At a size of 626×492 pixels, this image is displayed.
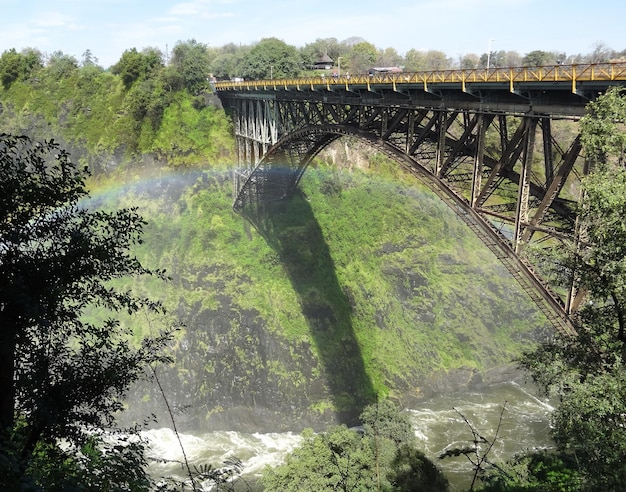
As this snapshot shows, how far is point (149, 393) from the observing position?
108ft

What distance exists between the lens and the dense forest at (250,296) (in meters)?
7.51

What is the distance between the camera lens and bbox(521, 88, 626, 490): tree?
8703mm

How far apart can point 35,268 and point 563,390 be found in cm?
1052

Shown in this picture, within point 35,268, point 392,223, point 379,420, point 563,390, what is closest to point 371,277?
point 392,223

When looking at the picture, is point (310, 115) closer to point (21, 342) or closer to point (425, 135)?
point (425, 135)

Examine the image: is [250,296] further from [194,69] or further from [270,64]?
[270,64]

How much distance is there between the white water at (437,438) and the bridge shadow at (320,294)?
416cm

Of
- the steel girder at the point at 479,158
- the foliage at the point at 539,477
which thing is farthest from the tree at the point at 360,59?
the foliage at the point at 539,477

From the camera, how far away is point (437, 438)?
95.6ft

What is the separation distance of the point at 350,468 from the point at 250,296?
21273mm

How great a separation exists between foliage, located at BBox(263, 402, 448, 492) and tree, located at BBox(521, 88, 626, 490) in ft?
26.8

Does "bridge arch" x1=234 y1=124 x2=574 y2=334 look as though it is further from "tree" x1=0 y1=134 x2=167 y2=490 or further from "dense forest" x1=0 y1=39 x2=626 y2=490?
"tree" x1=0 y1=134 x2=167 y2=490

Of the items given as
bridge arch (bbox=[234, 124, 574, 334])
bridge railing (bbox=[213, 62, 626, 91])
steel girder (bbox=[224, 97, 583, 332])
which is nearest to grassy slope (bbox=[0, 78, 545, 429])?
bridge arch (bbox=[234, 124, 574, 334])

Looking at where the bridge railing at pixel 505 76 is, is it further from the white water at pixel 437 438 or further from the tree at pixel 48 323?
the white water at pixel 437 438
